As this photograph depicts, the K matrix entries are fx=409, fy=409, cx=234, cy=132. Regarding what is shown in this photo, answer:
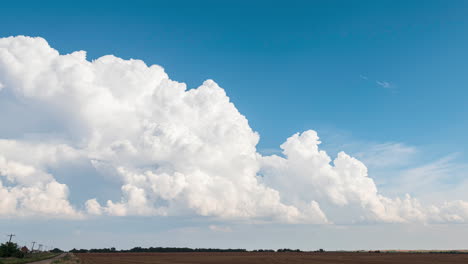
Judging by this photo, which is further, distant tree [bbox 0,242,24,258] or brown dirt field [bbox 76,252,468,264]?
distant tree [bbox 0,242,24,258]

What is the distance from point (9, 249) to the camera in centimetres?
12150

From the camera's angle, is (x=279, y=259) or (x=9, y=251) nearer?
(x=279, y=259)

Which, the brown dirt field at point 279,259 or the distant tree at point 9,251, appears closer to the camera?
the brown dirt field at point 279,259
